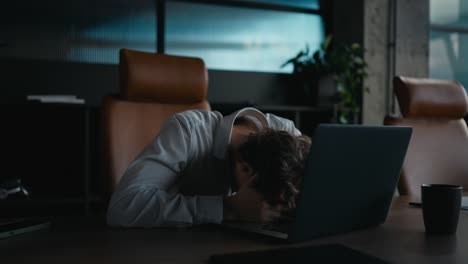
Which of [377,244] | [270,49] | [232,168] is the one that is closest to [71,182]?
[270,49]

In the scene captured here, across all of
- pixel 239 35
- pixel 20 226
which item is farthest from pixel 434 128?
pixel 239 35

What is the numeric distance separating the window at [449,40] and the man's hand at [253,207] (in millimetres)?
3960

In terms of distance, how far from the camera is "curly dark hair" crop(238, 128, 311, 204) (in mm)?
1018

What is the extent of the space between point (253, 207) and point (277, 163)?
0.11 meters

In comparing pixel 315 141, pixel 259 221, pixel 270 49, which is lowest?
pixel 259 221

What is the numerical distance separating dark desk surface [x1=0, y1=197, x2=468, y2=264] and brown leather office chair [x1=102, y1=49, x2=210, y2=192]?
0.79 metres

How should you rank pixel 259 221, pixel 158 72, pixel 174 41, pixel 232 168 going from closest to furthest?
1. pixel 259 221
2. pixel 232 168
3. pixel 158 72
4. pixel 174 41

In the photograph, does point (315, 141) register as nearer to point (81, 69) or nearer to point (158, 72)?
point (158, 72)

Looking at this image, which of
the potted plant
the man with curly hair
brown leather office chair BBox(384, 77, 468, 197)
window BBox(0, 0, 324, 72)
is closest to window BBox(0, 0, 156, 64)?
window BBox(0, 0, 324, 72)

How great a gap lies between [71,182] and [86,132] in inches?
24.7

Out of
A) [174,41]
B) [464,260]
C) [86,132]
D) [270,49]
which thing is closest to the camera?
[464,260]

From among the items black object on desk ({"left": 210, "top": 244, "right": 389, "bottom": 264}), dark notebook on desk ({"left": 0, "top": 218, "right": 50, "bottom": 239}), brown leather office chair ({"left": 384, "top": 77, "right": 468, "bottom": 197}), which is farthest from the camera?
brown leather office chair ({"left": 384, "top": 77, "right": 468, "bottom": 197})

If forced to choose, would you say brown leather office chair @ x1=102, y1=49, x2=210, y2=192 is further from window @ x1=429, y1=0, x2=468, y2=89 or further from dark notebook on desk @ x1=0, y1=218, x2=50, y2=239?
window @ x1=429, y1=0, x2=468, y2=89

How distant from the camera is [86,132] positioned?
3012 millimetres
